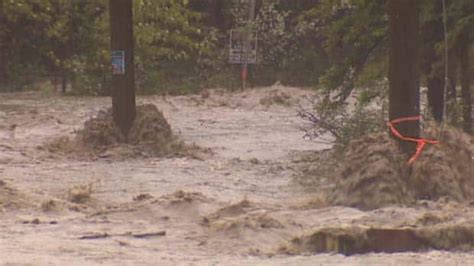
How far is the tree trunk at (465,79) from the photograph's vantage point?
20.1 metres

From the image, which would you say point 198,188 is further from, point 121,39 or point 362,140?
point 121,39

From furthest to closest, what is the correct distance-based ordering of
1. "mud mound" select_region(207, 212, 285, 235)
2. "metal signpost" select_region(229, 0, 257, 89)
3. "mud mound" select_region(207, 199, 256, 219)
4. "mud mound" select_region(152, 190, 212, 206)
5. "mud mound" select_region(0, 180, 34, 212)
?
"metal signpost" select_region(229, 0, 257, 89) < "mud mound" select_region(0, 180, 34, 212) < "mud mound" select_region(152, 190, 212, 206) < "mud mound" select_region(207, 199, 256, 219) < "mud mound" select_region(207, 212, 285, 235)

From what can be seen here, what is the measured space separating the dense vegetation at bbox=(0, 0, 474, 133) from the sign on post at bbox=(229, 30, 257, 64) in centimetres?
85

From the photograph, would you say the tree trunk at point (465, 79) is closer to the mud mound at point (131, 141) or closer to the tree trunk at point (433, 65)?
the tree trunk at point (433, 65)

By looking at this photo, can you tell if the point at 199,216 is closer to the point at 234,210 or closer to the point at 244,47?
the point at 234,210

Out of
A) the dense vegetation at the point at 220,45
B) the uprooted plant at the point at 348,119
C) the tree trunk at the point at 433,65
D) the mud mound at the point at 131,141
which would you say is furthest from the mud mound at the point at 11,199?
the tree trunk at the point at 433,65

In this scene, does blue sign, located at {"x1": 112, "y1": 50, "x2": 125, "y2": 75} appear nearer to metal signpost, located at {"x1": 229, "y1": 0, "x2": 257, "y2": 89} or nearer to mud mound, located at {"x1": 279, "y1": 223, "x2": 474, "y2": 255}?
mud mound, located at {"x1": 279, "y1": 223, "x2": 474, "y2": 255}

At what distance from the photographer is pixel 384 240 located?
998 centimetres

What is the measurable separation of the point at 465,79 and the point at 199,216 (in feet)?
34.8

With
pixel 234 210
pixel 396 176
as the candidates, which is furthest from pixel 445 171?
pixel 234 210

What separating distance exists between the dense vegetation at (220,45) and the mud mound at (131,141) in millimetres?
3243

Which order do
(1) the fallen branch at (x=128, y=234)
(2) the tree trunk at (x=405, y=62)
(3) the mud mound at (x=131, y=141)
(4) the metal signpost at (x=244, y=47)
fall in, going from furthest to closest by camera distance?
1. (4) the metal signpost at (x=244, y=47)
2. (3) the mud mound at (x=131, y=141)
3. (2) the tree trunk at (x=405, y=62)
4. (1) the fallen branch at (x=128, y=234)

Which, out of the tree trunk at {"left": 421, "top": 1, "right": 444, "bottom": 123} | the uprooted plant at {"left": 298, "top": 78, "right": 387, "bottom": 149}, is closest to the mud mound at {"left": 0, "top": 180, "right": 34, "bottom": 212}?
the uprooted plant at {"left": 298, "top": 78, "right": 387, "bottom": 149}

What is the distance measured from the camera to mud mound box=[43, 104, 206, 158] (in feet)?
63.7
